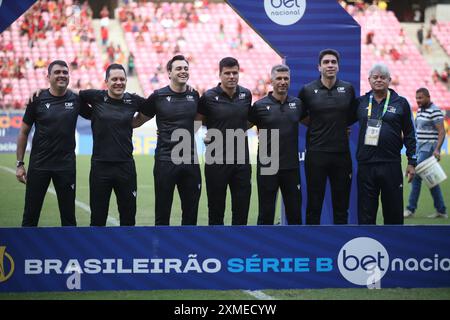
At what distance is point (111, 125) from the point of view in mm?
8320

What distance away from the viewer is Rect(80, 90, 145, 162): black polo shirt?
831 cm

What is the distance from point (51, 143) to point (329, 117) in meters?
2.99

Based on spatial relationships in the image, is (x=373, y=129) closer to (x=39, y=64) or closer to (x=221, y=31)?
(x=39, y=64)

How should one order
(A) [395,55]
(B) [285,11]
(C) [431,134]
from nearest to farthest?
1. (B) [285,11]
2. (C) [431,134]
3. (A) [395,55]

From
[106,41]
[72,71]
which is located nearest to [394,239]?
[72,71]

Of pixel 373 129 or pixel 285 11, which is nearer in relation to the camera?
pixel 373 129

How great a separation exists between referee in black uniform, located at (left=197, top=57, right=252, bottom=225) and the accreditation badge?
1306mm

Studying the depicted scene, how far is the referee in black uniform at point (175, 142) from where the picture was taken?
839 centimetres

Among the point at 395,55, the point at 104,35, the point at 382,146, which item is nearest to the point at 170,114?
the point at 382,146

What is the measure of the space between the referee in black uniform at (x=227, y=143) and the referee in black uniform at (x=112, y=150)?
2.78 feet

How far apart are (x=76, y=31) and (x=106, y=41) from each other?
4.39 feet

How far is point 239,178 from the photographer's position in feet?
28.6

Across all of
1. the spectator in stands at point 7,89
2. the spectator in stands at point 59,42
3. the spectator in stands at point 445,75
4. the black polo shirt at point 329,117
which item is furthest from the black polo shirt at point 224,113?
the spectator in stands at point 445,75

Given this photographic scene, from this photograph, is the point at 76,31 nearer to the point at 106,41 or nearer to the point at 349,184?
the point at 106,41
